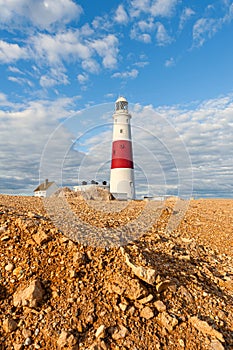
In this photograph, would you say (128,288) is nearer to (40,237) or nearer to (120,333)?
(120,333)

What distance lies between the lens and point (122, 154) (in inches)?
991

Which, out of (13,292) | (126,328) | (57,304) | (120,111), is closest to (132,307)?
(126,328)

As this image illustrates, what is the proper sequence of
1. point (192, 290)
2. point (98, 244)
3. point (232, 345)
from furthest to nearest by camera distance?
point (98, 244), point (192, 290), point (232, 345)

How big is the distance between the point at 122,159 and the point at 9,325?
69.3 feet

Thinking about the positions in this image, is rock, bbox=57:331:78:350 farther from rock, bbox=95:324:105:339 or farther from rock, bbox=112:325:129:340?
rock, bbox=112:325:129:340

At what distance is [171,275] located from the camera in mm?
5375

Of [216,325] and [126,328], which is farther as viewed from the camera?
[216,325]

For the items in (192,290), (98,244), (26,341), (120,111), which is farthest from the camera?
(120,111)

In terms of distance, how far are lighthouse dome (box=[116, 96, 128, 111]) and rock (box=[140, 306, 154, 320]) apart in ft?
79.8

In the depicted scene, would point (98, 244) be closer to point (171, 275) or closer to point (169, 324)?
point (171, 275)

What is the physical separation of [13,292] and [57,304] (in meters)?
0.82

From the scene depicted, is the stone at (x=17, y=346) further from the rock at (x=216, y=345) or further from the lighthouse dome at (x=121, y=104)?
the lighthouse dome at (x=121, y=104)

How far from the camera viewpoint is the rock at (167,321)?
A: 13.8 feet

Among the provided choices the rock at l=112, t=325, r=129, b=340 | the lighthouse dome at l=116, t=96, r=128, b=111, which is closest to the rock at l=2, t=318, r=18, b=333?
the rock at l=112, t=325, r=129, b=340
